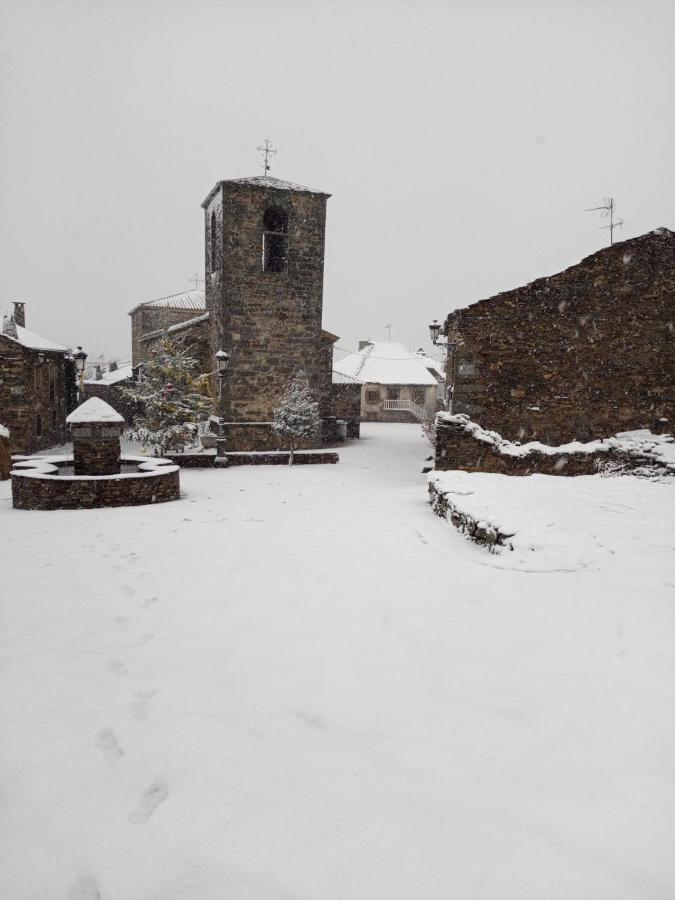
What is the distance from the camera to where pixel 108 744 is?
273 centimetres

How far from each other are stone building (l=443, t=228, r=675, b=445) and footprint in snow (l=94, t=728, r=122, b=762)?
10.7 meters

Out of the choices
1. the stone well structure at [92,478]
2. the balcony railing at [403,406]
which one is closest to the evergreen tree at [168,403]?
the stone well structure at [92,478]

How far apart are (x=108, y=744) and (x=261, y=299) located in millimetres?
17727

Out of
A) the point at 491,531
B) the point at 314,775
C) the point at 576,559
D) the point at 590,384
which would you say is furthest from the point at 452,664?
the point at 590,384

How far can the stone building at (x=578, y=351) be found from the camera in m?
11.9

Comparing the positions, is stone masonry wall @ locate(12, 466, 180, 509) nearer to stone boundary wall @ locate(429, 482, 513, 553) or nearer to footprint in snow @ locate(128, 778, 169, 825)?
stone boundary wall @ locate(429, 482, 513, 553)

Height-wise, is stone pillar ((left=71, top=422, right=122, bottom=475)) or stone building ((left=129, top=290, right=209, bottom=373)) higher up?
stone building ((left=129, top=290, right=209, bottom=373))

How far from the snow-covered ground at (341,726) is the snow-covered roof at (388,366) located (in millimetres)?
33370

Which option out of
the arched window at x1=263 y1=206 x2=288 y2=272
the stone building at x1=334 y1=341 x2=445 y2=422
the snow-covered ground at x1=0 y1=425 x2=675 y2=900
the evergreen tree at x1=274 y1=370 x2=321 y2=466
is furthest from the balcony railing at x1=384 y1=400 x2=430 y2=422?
the snow-covered ground at x1=0 y1=425 x2=675 y2=900

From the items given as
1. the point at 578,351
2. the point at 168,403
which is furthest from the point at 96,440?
the point at 578,351

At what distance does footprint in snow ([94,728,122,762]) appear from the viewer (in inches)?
104

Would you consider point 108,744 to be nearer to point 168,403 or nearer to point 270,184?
point 168,403

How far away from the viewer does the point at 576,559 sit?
17.8 ft

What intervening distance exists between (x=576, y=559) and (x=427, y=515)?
3.56m
